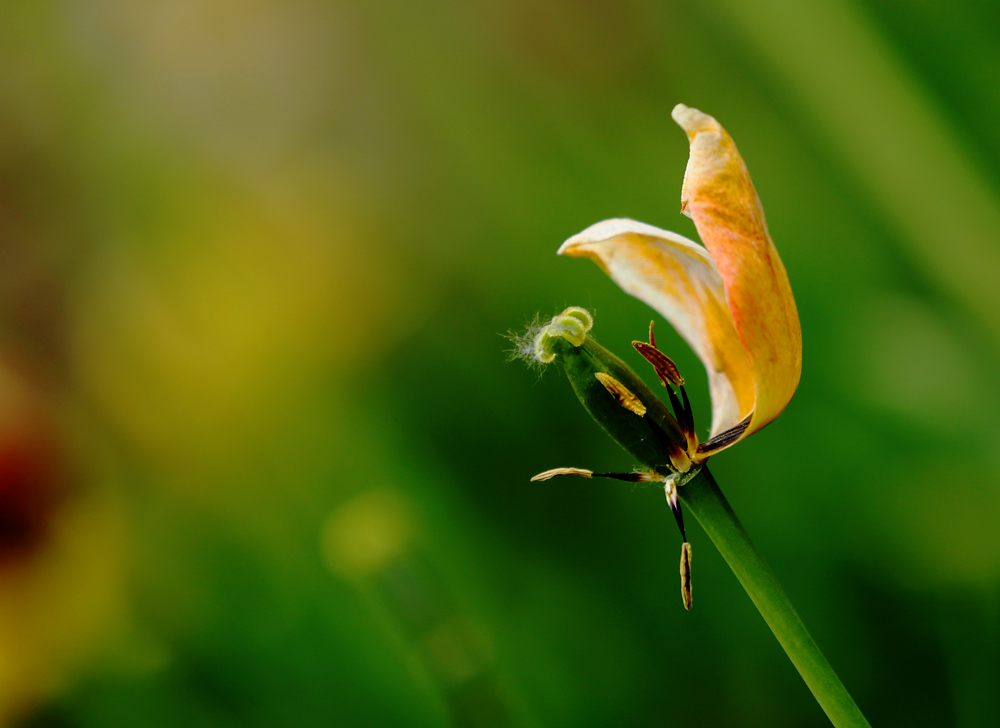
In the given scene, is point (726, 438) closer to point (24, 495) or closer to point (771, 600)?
point (771, 600)

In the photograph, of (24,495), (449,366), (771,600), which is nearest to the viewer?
(771,600)

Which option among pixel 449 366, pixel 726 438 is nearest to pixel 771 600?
pixel 726 438

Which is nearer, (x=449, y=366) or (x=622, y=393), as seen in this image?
(x=622, y=393)

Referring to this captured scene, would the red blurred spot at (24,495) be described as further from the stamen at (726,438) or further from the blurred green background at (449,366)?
the stamen at (726,438)

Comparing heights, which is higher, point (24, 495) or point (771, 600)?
point (24, 495)

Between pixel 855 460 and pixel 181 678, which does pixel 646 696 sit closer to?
pixel 855 460

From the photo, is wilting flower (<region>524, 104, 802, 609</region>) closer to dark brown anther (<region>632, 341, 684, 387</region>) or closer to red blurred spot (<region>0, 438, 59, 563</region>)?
dark brown anther (<region>632, 341, 684, 387</region>)

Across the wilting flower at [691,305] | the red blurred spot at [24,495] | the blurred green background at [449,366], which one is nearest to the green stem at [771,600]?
the wilting flower at [691,305]

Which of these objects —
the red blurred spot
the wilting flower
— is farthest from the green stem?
the red blurred spot
